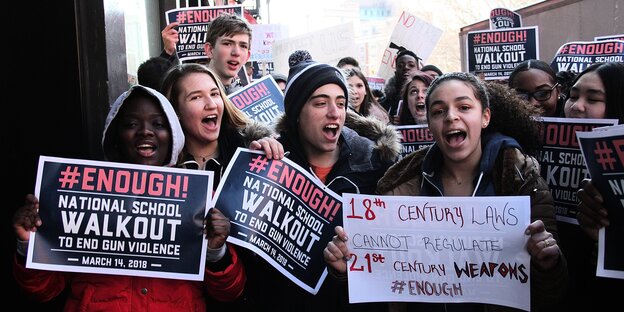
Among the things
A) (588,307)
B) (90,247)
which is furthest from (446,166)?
(90,247)

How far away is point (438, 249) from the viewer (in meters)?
2.83

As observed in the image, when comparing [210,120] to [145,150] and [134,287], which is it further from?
[134,287]

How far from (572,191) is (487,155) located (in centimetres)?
86

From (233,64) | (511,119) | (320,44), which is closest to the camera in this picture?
(511,119)

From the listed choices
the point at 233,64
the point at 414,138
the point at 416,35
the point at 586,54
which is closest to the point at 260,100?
the point at 233,64

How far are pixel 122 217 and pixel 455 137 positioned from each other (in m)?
1.47

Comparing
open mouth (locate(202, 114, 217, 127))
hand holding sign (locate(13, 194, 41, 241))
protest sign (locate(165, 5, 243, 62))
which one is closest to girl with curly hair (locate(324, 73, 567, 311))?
open mouth (locate(202, 114, 217, 127))

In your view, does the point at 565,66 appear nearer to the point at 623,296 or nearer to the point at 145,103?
the point at 623,296

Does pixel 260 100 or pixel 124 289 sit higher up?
pixel 260 100

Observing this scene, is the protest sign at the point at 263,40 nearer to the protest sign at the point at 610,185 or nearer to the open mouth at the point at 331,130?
the open mouth at the point at 331,130

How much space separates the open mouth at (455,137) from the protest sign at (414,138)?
69.9 inches

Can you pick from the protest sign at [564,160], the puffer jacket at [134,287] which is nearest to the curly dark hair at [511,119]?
the protest sign at [564,160]

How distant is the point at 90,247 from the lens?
2.90 meters

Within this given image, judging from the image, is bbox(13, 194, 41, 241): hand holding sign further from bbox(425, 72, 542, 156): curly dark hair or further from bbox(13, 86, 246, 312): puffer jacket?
bbox(425, 72, 542, 156): curly dark hair
